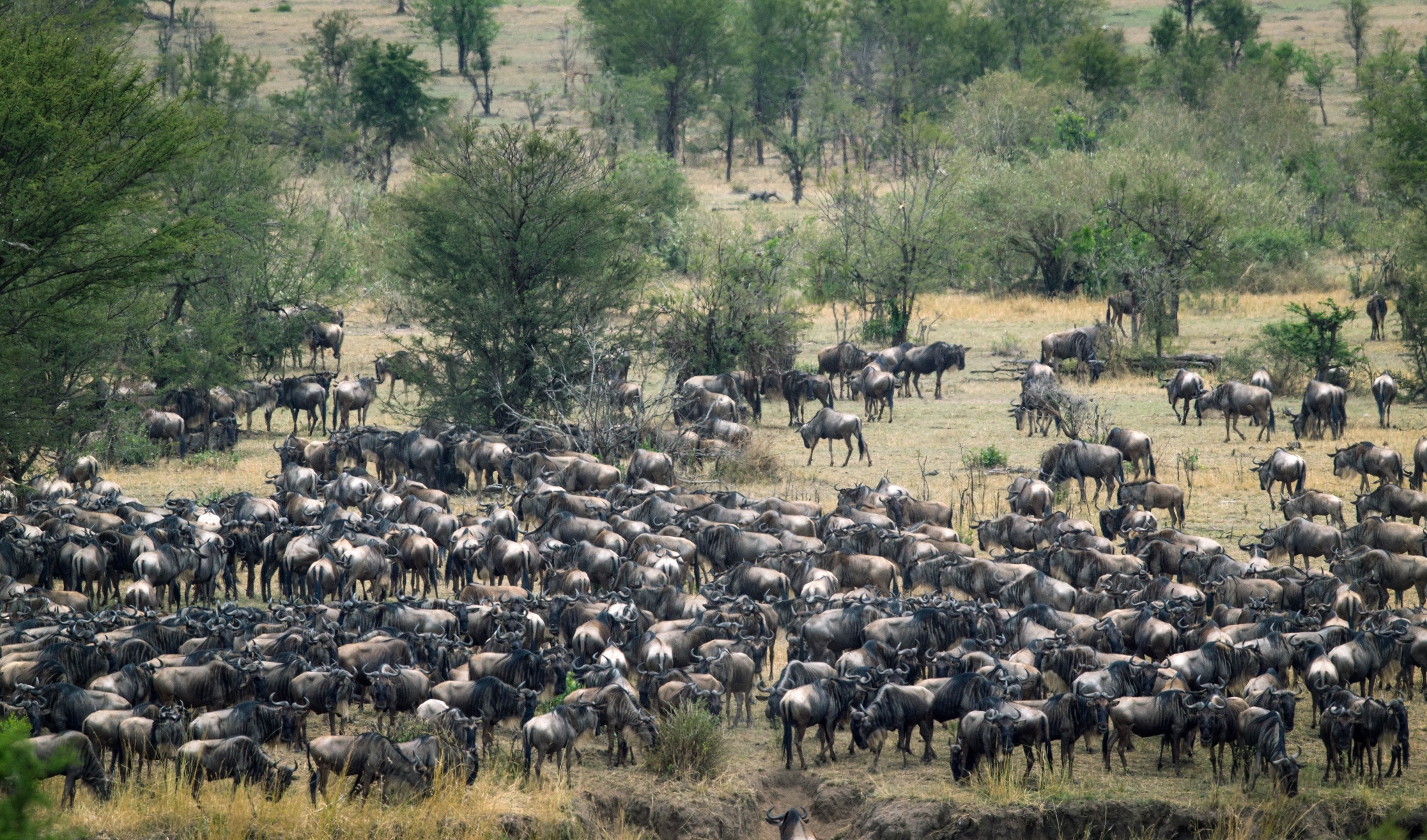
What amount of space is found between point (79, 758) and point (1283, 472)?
16163 mm

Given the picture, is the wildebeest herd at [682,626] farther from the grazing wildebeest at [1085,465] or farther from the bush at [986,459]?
the bush at [986,459]

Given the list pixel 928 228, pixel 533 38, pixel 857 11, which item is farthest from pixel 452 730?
pixel 533 38

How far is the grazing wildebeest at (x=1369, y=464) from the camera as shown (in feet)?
66.5

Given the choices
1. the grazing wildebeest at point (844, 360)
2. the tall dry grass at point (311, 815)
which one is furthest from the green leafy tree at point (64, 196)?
the grazing wildebeest at point (844, 360)

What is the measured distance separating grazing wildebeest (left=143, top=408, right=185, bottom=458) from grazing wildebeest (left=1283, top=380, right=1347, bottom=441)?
1944 centimetres

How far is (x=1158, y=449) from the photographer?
77.1ft

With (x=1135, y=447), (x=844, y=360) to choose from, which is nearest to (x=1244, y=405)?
(x=1135, y=447)

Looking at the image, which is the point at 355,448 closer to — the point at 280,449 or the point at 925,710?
the point at 280,449

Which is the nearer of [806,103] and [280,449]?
[280,449]

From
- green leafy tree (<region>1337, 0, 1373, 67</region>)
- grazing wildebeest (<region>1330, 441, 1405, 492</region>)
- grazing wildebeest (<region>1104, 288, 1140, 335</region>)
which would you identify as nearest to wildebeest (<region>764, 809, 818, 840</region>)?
grazing wildebeest (<region>1330, 441, 1405, 492</region>)

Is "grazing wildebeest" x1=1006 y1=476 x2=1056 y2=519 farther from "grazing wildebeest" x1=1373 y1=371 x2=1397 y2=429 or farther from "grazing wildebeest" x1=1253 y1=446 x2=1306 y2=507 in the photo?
"grazing wildebeest" x1=1373 y1=371 x2=1397 y2=429

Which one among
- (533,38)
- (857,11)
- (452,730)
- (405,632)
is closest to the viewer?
(452,730)

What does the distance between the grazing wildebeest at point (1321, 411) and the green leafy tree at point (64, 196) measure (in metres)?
18.2

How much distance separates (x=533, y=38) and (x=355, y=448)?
240 feet
